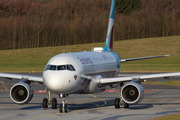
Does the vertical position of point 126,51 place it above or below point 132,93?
above

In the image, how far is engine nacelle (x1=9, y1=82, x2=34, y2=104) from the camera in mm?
23344

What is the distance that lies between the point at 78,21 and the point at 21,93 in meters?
116

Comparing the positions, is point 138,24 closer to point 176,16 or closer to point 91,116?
point 176,16

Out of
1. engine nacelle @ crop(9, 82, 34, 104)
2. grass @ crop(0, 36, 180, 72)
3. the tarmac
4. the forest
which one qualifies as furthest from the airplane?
the forest

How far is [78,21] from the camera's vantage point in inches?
5423

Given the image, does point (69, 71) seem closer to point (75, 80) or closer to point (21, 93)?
point (75, 80)

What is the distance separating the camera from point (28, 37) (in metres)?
122

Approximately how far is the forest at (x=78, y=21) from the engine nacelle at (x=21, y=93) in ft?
321

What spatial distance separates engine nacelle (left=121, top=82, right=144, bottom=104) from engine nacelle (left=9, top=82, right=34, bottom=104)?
6.44m

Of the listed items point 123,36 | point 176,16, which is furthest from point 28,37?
point 176,16

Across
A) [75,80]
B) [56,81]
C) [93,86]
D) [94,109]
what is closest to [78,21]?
[93,86]

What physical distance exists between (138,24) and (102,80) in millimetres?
116998

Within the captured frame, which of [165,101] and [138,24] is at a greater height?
[138,24]

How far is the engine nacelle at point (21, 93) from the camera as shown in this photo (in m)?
23.3
